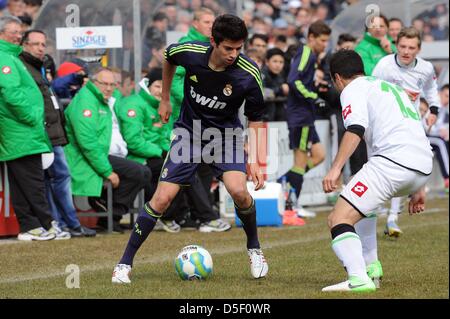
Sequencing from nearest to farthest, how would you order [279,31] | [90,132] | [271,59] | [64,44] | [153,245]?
[153,245] < [90,132] < [64,44] < [271,59] < [279,31]

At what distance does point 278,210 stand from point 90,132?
119 inches

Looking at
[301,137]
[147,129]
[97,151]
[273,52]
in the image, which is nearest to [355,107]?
[97,151]

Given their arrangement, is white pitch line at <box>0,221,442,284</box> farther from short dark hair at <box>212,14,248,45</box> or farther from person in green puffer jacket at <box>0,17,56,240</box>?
short dark hair at <box>212,14,248,45</box>

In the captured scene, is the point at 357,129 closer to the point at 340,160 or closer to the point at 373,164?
the point at 340,160

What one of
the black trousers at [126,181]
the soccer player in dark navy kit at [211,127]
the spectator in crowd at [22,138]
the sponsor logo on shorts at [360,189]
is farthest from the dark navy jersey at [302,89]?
the sponsor logo on shorts at [360,189]

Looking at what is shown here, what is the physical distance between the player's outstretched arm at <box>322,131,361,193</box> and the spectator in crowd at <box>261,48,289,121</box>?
8813mm

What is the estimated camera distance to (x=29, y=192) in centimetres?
1235

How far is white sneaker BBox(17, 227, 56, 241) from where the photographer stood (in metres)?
12.4

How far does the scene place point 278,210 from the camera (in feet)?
47.8

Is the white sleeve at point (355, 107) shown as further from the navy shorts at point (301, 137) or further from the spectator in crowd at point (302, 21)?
the spectator in crowd at point (302, 21)

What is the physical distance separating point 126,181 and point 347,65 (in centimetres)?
584

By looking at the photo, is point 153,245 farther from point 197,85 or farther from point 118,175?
point 197,85

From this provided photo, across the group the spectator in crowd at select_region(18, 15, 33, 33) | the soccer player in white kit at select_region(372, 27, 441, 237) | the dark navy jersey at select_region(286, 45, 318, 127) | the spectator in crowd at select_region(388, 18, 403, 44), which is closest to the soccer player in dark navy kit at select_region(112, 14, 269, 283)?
the soccer player in white kit at select_region(372, 27, 441, 237)
